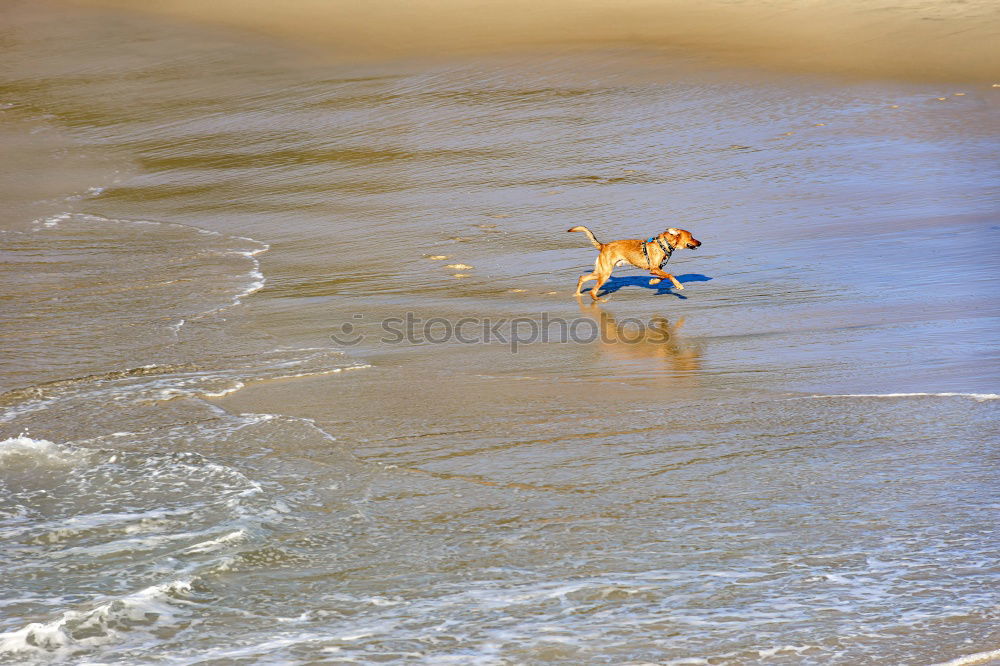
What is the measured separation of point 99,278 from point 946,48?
1567cm

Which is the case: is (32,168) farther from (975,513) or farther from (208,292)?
(975,513)

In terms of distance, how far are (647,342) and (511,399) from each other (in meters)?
1.77

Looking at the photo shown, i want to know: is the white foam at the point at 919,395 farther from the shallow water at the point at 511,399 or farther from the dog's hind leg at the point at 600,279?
the dog's hind leg at the point at 600,279

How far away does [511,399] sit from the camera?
6902mm

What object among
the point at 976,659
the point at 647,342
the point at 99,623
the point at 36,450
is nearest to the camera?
the point at 976,659

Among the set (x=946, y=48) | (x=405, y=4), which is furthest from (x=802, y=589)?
(x=405, y=4)

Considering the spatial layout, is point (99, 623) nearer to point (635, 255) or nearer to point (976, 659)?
point (976, 659)

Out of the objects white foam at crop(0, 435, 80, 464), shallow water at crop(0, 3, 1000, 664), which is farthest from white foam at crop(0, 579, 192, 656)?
white foam at crop(0, 435, 80, 464)

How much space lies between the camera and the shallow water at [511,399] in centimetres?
411

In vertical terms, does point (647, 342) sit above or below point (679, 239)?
below

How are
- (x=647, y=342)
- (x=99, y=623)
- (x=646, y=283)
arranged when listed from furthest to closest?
1. (x=646, y=283)
2. (x=647, y=342)
3. (x=99, y=623)

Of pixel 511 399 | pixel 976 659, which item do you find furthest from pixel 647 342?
Answer: pixel 976 659

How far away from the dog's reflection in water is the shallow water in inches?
1.8

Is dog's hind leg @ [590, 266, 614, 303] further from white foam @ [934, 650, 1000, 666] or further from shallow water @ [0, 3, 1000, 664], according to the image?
white foam @ [934, 650, 1000, 666]
